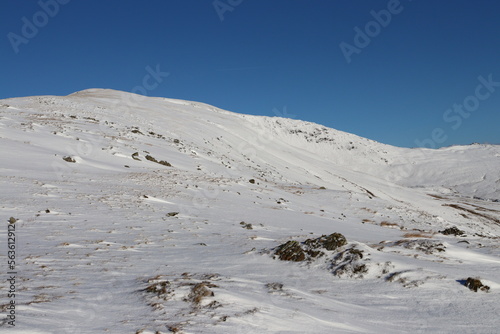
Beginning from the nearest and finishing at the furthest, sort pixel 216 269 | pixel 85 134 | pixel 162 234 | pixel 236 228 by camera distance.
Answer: pixel 216 269
pixel 162 234
pixel 236 228
pixel 85 134

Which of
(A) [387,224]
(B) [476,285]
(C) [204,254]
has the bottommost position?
(B) [476,285]

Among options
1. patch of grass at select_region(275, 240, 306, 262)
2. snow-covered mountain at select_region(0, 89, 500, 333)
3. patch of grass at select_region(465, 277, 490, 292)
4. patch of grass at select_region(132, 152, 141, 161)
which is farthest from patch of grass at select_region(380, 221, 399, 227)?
patch of grass at select_region(132, 152, 141, 161)

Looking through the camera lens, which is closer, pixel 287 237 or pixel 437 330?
pixel 437 330

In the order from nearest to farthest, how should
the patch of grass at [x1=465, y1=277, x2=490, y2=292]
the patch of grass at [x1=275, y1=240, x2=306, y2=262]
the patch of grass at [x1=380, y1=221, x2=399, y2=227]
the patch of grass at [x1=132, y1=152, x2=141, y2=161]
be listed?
the patch of grass at [x1=465, y1=277, x2=490, y2=292]
the patch of grass at [x1=275, y1=240, x2=306, y2=262]
the patch of grass at [x1=380, y1=221, x2=399, y2=227]
the patch of grass at [x1=132, y1=152, x2=141, y2=161]

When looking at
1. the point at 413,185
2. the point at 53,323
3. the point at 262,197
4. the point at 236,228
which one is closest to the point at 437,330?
the point at 53,323

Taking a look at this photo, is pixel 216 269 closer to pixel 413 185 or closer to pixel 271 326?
pixel 271 326

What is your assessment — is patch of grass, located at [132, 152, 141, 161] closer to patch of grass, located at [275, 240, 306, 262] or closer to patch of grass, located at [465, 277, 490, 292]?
patch of grass, located at [275, 240, 306, 262]

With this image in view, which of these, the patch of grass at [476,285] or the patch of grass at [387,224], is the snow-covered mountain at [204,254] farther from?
the patch of grass at [387,224]

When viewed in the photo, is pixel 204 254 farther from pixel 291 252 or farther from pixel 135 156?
pixel 135 156

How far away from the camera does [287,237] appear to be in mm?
12242

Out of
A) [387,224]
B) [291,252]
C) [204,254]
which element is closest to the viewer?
[291,252]

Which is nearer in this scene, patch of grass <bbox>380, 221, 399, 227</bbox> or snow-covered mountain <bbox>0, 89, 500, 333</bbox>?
snow-covered mountain <bbox>0, 89, 500, 333</bbox>

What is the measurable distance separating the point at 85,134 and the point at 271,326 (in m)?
28.4

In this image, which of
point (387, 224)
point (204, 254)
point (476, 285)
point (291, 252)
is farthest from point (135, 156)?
point (476, 285)
